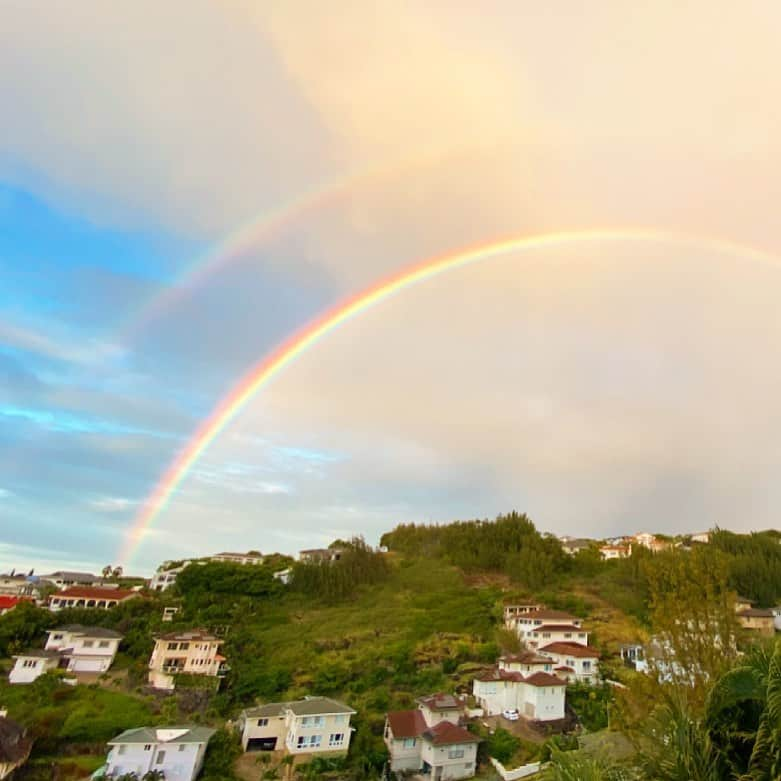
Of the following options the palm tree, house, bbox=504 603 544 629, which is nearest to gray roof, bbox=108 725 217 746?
house, bbox=504 603 544 629

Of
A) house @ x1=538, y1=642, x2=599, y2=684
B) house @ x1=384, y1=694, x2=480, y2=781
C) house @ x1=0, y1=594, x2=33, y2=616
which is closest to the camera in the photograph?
house @ x1=384, y1=694, x2=480, y2=781

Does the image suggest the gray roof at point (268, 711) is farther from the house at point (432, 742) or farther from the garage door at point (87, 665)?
the garage door at point (87, 665)

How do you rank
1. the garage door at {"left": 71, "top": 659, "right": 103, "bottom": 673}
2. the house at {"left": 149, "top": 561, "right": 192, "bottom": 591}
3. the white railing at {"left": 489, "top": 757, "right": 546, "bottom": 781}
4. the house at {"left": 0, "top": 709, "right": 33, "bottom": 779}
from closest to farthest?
the white railing at {"left": 489, "top": 757, "right": 546, "bottom": 781} < the house at {"left": 0, "top": 709, "right": 33, "bottom": 779} < the garage door at {"left": 71, "top": 659, "right": 103, "bottom": 673} < the house at {"left": 149, "top": 561, "right": 192, "bottom": 591}

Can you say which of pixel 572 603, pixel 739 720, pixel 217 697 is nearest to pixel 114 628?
pixel 217 697

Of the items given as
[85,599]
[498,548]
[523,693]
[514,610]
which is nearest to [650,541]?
[498,548]

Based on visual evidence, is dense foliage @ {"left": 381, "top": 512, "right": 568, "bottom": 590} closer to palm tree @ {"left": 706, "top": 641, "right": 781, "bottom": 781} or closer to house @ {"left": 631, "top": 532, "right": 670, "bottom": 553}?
house @ {"left": 631, "top": 532, "right": 670, "bottom": 553}
